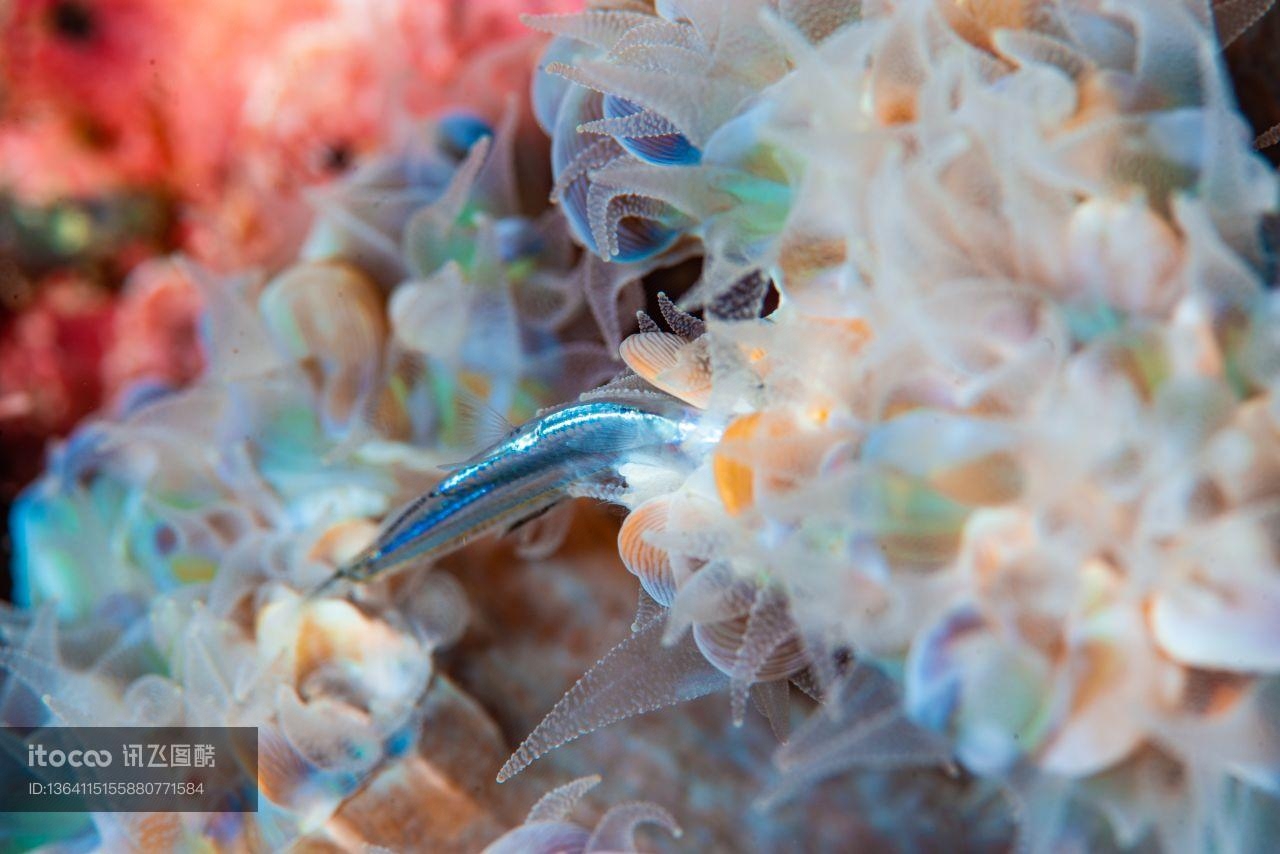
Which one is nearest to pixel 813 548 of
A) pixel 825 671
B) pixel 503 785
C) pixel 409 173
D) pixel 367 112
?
pixel 825 671

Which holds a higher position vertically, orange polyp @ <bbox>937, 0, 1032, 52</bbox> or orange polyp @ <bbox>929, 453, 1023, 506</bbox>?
orange polyp @ <bbox>937, 0, 1032, 52</bbox>

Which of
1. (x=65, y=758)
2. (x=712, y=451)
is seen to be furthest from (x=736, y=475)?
(x=65, y=758)

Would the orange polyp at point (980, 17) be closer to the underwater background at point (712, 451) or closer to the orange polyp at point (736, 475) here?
the underwater background at point (712, 451)

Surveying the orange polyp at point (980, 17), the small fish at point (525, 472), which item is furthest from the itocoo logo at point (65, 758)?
the orange polyp at point (980, 17)

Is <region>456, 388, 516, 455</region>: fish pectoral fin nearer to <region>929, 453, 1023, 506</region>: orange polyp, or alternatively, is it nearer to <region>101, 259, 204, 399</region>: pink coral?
<region>929, 453, 1023, 506</region>: orange polyp

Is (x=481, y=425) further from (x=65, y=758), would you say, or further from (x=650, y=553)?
(x=65, y=758)

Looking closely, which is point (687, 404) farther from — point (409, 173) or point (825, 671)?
point (409, 173)

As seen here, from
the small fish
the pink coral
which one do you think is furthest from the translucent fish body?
the pink coral
